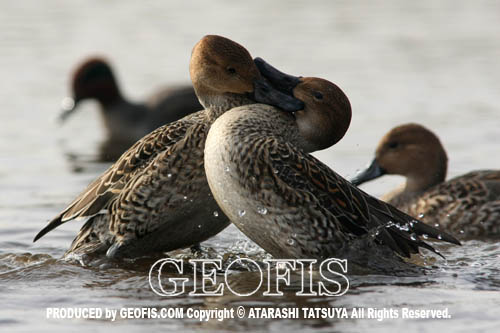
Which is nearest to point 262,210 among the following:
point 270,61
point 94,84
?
point 94,84

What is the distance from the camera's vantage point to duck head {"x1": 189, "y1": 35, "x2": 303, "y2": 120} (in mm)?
5227

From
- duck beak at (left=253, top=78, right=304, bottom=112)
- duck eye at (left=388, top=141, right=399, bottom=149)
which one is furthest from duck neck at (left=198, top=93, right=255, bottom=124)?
duck eye at (left=388, top=141, right=399, bottom=149)

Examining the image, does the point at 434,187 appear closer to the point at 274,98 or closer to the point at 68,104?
the point at 274,98

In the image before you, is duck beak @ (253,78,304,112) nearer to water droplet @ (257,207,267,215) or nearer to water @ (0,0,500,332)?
water droplet @ (257,207,267,215)

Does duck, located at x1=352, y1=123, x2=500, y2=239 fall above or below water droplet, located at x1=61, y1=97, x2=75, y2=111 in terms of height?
below

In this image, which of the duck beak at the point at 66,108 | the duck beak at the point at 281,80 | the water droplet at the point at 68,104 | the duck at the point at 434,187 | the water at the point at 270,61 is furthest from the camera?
the water droplet at the point at 68,104

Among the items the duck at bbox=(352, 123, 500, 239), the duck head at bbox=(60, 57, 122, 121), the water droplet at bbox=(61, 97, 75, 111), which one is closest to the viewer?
the duck at bbox=(352, 123, 500, 239)

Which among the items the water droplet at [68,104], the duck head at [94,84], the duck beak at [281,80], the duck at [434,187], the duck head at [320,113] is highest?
the duck head at [94,84]

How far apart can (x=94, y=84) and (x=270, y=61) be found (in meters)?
2.62

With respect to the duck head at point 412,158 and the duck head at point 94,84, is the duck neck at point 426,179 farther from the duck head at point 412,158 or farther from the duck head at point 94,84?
the duck head at point 94,84

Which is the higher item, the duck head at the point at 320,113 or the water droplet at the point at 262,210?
the duck head at the point at 320,113

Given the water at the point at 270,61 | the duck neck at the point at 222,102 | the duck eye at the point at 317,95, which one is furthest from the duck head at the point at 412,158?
the duck eye at the point at 317,95

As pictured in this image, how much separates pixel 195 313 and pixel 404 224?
57.9 inches

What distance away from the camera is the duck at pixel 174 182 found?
5.12 m
